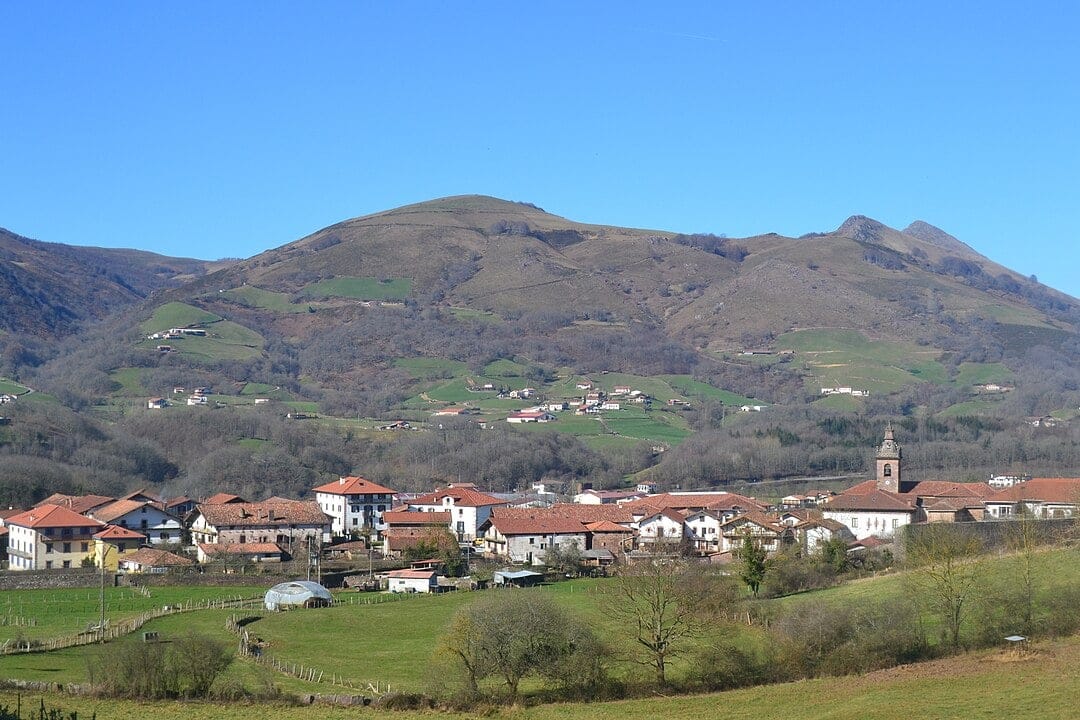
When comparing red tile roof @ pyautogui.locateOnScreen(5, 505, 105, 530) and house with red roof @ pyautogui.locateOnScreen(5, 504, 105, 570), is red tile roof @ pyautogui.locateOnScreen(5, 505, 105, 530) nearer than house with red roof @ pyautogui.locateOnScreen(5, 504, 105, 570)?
No

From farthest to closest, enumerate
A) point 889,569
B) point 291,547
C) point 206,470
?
point 206,470 < point 291,547 < point 889,569

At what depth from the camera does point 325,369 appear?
183500mm

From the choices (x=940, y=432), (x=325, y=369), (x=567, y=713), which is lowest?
(x=567, y=713)

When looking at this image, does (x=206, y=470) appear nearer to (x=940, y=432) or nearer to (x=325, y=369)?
(x=940, y=432)

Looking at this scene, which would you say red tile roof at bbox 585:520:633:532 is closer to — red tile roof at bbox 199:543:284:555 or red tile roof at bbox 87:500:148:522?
red tile roof at bbox 199:543:284:555

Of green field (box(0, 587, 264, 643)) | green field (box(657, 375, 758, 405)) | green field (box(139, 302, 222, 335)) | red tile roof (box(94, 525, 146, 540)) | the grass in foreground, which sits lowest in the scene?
the grass in foreground

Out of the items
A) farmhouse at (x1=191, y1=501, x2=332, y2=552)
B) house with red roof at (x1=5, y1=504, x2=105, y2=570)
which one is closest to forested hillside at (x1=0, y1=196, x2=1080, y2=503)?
Answer: house with red roof at (x1=5, y1=504, x2=105, y2=570)

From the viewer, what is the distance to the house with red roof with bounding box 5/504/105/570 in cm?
6128

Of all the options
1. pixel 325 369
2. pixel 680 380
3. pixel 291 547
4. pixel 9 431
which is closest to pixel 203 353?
pixel 325 369

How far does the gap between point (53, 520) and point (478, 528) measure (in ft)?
68.8

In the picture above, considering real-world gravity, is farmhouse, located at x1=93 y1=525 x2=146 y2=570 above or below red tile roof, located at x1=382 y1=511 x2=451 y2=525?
below

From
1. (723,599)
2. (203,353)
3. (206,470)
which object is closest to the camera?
(723,599)

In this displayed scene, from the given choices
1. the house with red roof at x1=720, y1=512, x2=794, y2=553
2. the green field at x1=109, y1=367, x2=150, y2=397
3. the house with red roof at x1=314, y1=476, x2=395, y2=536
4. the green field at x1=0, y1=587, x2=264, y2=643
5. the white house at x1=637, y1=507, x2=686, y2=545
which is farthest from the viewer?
the green field at x1=109, y1=367, x2=150, y2=397

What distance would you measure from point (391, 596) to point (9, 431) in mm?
58748
